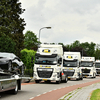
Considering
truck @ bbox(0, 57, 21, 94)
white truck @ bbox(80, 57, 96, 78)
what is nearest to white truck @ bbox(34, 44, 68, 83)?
truck @ bbox(0, 57, 21, 94)

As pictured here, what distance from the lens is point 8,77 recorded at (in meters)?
14.2

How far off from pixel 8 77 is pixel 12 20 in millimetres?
47878

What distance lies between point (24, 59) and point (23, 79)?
45.4 metres

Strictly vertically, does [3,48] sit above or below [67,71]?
above

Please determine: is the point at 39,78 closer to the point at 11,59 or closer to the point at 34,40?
the point at 11,59

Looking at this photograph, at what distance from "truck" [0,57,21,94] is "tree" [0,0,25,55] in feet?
126

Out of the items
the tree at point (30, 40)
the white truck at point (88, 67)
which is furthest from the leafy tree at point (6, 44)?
the tree at point (30, 40)

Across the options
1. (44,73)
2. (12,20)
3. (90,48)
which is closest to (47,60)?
(44,73)

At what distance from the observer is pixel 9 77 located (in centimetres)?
1440

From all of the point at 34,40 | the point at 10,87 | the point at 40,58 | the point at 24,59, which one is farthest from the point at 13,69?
the point at 34,40

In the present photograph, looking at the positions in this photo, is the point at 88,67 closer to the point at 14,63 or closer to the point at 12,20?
the point at 12,20

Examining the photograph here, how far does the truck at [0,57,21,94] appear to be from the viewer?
44.4ft

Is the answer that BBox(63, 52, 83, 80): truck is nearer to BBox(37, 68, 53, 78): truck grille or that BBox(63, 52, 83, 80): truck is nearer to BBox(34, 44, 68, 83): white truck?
BBox(34, 44, 68, 83): white truck

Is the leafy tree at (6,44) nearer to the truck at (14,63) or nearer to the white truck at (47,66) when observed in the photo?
the white truck at (47,66)
